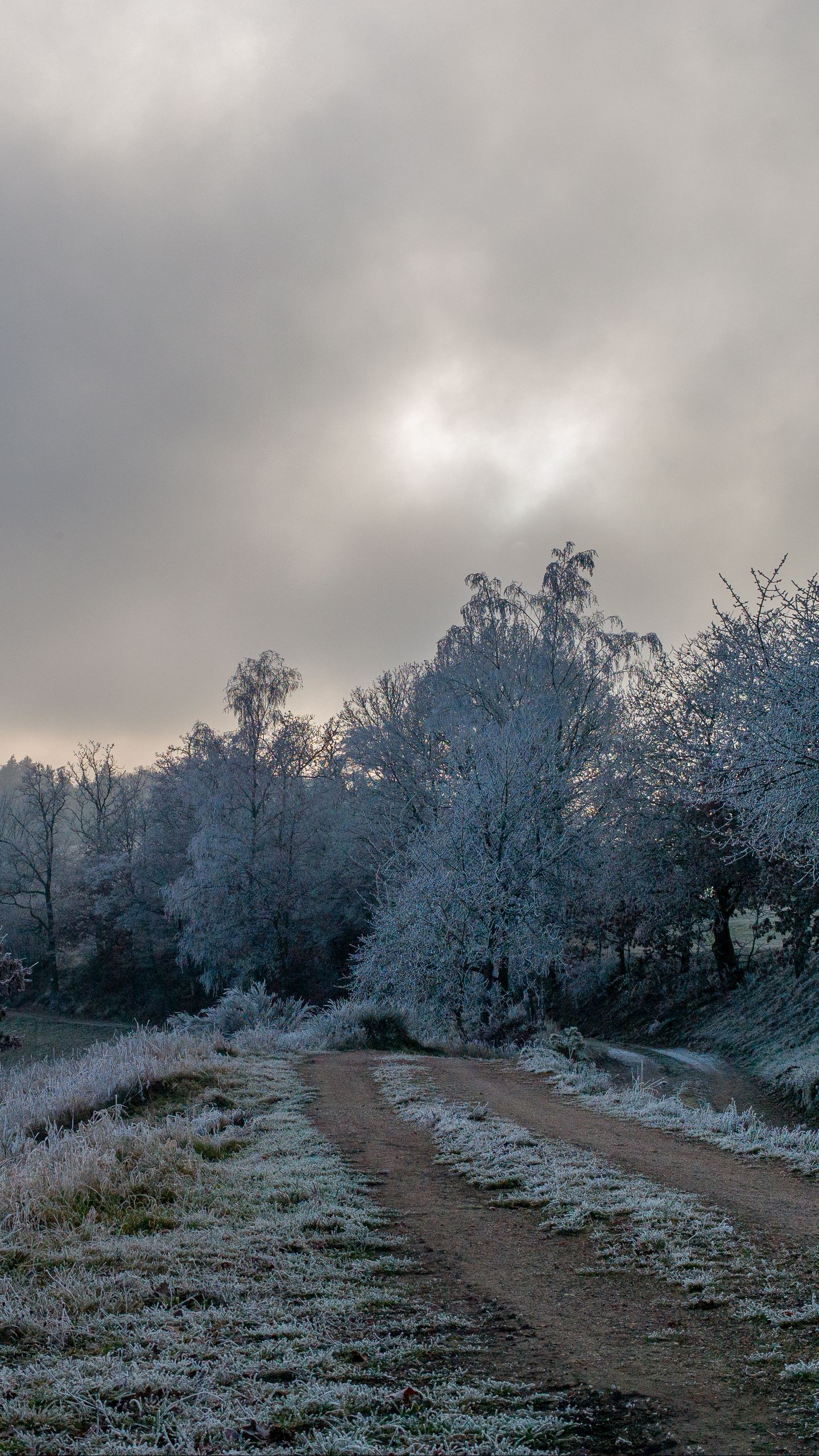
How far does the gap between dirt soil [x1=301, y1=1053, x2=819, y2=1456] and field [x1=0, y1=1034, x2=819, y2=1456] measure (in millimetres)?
18

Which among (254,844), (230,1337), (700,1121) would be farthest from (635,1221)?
(254,844)

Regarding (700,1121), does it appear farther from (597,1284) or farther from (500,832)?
(500,832)

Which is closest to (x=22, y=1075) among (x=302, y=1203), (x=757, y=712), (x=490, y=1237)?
(x=302, y=1203)

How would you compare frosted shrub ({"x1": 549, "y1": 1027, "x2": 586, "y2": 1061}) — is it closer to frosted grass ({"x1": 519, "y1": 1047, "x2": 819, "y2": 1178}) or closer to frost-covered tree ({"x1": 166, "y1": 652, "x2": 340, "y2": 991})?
frosted grass ({"x1": 519, "y1": 1047, "x2": 819, "y2": 1178})

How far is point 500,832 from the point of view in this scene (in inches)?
882

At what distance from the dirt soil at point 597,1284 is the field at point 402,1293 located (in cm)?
2

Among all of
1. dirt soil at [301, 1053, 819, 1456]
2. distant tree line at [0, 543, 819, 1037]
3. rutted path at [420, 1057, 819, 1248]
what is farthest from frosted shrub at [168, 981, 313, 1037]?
dirt soil at [301, 1053, 819, 1456]

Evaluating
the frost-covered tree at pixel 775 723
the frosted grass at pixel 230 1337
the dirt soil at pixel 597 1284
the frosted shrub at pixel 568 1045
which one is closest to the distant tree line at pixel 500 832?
the frost-covered tree at pixel 775 723

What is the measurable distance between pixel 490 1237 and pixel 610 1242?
2.45ft

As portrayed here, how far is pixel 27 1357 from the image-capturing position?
346cm

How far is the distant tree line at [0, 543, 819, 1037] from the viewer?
13633 mm

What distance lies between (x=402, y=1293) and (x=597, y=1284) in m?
1.07

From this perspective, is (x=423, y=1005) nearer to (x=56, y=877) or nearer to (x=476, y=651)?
(x=476, y=651)

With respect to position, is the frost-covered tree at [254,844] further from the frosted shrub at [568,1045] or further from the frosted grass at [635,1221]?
the frosted grass at [635,1221]
